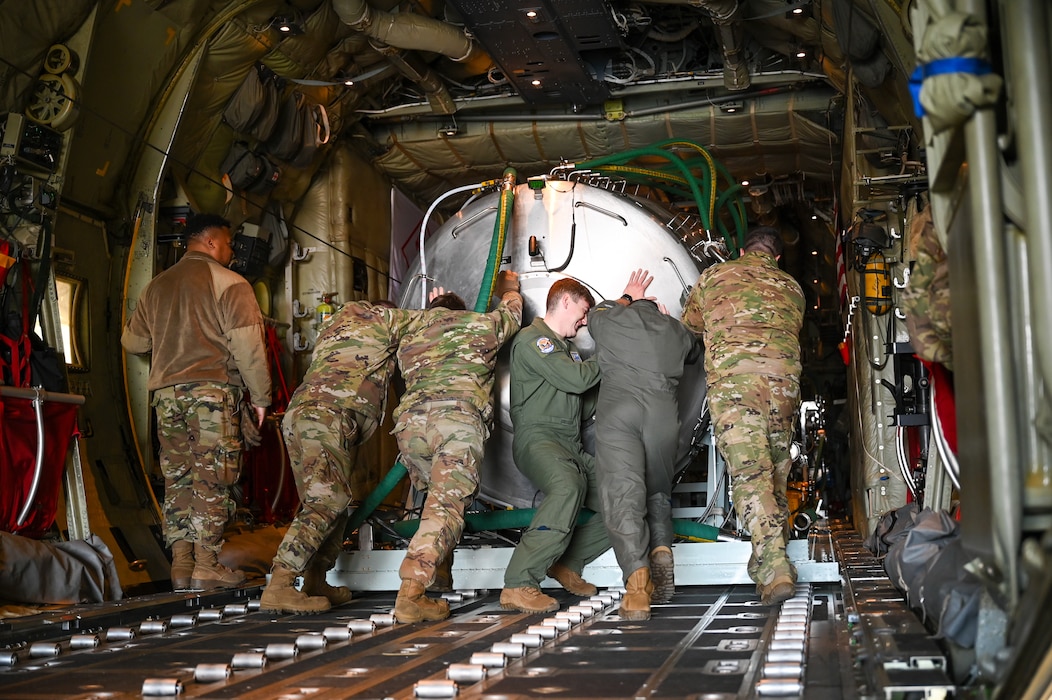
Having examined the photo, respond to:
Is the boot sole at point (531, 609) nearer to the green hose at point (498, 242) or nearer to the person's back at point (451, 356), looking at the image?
the person's back at point (451, 356)

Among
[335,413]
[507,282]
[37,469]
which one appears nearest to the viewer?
[37,469]

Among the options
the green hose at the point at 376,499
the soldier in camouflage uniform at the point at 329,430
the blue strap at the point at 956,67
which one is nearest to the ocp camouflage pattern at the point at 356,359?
the soldier in camouflage uniform at the point at 329,430

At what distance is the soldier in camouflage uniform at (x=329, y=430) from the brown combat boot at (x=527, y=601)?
0.82m

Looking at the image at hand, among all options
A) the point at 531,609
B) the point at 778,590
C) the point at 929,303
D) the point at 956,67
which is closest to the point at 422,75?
the point at 531,609

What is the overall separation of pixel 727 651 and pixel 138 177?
14.7 ft

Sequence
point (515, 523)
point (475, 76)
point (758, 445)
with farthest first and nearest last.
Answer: point (475, 76) < point (515, 523) < point (758, 445)

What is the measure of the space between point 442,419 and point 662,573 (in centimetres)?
125

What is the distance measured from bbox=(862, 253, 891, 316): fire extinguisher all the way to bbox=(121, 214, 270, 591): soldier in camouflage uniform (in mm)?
3331

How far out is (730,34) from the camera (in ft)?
20.5

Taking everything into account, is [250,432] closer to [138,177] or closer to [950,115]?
[138,177]

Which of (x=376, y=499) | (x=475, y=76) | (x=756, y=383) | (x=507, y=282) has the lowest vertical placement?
(x=376, y=499)

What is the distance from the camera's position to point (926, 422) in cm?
460

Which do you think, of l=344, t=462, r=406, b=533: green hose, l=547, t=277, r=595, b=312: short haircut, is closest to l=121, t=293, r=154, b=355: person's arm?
l=344, t=462, r=406, b=533: green hose

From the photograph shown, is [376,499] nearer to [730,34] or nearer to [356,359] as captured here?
[356,359]
